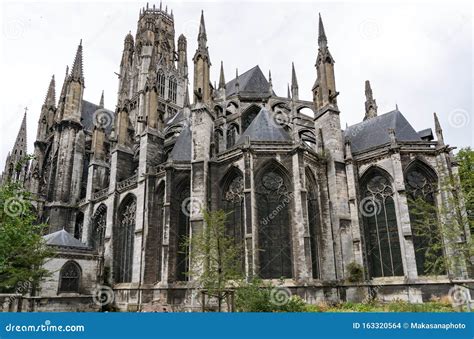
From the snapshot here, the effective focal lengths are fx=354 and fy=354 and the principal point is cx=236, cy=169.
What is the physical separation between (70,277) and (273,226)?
1242 centimetres

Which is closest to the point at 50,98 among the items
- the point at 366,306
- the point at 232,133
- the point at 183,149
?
the point at 232,133

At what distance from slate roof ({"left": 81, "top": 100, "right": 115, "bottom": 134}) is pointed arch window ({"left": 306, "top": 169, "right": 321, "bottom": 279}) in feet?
82.0

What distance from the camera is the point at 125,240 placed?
2225 centimetres

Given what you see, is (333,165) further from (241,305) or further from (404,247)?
(241,305)

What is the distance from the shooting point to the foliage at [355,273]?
16344mm

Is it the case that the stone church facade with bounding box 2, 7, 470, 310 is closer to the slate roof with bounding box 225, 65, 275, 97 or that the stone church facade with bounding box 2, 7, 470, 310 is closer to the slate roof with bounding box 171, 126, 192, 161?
the slate roof with bounding box 171, 126, 192, 161

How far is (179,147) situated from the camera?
69.8 ft

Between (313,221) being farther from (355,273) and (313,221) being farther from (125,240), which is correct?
(125,240)

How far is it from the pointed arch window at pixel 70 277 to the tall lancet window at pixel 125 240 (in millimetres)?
2201

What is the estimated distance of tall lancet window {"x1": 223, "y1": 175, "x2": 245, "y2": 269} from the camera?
663 inches

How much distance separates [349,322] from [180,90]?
46573 mm

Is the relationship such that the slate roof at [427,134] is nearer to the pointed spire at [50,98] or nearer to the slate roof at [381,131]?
the slate roof at [381,131]

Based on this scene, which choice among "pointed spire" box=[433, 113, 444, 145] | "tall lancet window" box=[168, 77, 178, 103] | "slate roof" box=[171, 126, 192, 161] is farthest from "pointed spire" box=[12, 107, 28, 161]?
"pointed spire" box=[433, 113, 444, 145]

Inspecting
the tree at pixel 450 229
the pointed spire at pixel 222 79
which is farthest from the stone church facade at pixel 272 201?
the pointed spire at pixel 222 79
